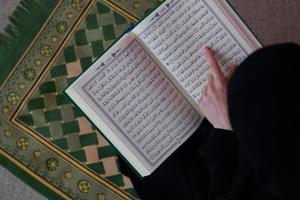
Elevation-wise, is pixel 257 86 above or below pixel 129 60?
below

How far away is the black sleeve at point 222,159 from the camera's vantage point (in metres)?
0.69

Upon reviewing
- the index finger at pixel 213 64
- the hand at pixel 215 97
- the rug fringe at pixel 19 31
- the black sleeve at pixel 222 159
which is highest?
the rug fringe at pixel 19 31

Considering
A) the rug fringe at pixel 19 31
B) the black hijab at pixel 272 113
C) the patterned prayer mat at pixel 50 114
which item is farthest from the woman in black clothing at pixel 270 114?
the rug fringe at pixel 19 31

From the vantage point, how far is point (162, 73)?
768 millimetres

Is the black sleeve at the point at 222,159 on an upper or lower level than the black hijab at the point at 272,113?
lower

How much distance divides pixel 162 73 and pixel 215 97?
11 centimetres

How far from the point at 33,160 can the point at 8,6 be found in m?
0.40

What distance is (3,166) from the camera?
3.37 ft

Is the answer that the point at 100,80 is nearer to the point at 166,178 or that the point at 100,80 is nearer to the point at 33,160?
the point at 166,178

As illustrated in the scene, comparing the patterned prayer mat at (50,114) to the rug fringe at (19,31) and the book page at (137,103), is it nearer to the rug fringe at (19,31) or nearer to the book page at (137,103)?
the rug fringe at (19,31)

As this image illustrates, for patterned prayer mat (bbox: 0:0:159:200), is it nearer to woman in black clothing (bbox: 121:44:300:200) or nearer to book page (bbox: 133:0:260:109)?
book page (bbox: 133:0:260:109)

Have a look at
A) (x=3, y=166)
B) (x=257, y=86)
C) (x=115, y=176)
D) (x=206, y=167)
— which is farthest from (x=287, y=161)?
(x=3, y=166)

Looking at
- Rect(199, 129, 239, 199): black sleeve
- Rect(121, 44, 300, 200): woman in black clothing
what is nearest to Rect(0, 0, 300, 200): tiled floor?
Rect(199, 129, 239, 199): black sleeve

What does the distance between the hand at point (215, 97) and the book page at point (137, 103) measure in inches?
2.0
